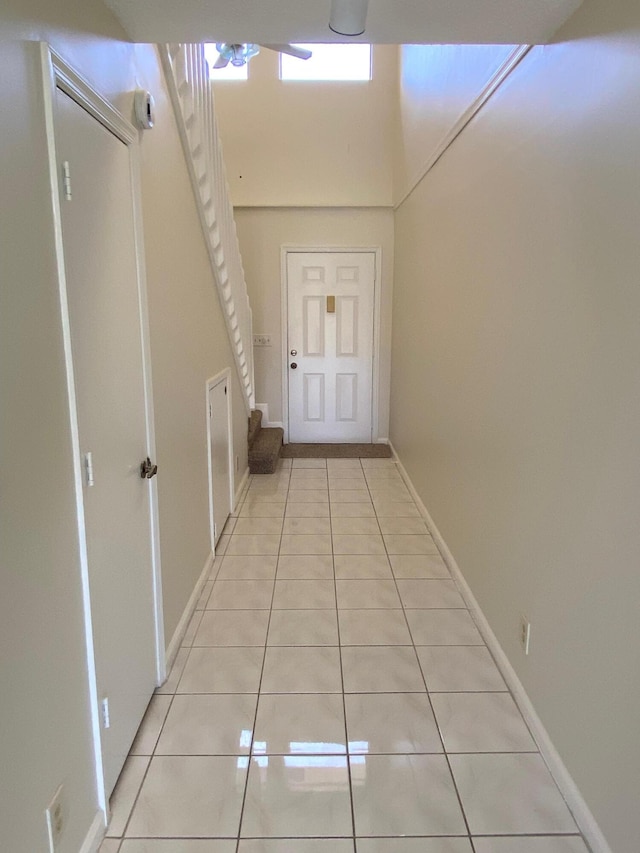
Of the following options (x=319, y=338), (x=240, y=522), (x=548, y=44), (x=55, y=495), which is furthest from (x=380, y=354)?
(x=55, y=495)

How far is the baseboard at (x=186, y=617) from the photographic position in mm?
2389

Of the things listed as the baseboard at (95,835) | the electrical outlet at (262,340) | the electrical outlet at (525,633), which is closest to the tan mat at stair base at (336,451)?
the electrical outlet at (262,340)

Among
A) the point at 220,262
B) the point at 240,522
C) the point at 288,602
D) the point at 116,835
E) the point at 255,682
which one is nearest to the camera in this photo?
the point at 116,835

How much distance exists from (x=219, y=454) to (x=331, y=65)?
426 cm

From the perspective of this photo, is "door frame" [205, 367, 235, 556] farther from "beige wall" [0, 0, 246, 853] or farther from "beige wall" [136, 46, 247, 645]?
"beige wall" [0, 0, 246, 853]

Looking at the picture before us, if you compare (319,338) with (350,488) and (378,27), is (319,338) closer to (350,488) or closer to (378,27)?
(350,488)

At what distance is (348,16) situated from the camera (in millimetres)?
1558

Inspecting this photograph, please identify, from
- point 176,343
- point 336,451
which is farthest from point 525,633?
point 336,451

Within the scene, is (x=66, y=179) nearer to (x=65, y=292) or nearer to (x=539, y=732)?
(x=65, y=292)

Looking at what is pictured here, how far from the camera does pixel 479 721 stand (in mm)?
2037

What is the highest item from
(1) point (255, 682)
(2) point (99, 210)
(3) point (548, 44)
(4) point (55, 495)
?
(3) point (548, 44)

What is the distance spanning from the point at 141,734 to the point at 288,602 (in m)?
1.04

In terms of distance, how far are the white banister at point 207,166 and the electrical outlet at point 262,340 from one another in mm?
1665

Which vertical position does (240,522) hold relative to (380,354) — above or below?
below
